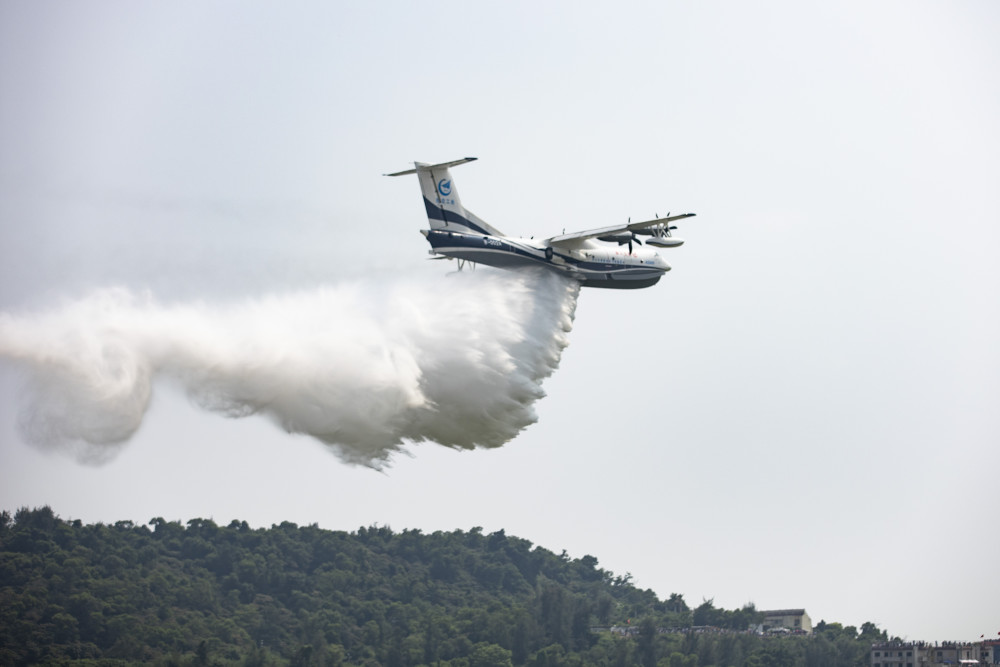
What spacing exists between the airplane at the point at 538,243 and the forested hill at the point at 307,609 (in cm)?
4258

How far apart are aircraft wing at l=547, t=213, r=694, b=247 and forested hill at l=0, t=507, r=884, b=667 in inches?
1706

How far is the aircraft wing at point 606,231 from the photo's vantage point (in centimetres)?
3800

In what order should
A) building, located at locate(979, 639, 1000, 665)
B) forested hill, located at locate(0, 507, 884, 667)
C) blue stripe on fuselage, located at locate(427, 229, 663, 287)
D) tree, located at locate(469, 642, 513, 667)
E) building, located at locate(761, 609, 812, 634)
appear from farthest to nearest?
building, located at locate(761, 609, 812, 634)
building, located at locate(979, 639, 1000, 665)
tree, located at locate(469, 642, 513, 667)
forested hill, located at locate(0, 507, 884, 667)
blue stripe on fuselage, located at locate(427, 229, 663, 287)

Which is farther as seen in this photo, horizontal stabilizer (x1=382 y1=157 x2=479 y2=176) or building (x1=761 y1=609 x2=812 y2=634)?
building (x1=761 y1=609 x2=812 y2=634)

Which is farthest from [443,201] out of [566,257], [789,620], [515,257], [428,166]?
[789,620]

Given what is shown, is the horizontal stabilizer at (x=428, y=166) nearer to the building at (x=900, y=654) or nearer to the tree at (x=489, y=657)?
the tree at (x=489, y=657)

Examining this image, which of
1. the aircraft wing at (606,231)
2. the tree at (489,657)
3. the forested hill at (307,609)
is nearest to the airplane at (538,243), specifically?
the aircraft wing at (606,231)

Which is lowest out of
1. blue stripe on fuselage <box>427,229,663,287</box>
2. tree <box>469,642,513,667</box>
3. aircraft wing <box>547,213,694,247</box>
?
tree <box>469,642,513,667</box>

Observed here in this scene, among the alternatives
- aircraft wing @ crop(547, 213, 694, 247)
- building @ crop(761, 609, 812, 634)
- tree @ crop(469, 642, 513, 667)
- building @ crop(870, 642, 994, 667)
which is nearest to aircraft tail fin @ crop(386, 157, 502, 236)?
aircraft wing @ crop(547, 213, 694, 247)

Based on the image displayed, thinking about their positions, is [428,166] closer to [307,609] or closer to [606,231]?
[606,231]

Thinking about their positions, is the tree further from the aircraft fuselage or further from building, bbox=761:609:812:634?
the aircraft fuselage

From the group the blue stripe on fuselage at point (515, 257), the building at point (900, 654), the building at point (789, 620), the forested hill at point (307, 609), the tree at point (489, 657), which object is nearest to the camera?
the blue stripe on fuselage at point (515, 257)

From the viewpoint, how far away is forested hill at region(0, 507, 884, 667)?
78.6m

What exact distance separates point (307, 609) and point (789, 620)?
123 ft
